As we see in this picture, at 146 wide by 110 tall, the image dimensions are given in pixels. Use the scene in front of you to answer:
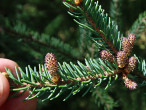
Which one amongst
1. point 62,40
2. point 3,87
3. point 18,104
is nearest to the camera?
point 3,87

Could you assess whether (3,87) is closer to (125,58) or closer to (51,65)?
(51,65)

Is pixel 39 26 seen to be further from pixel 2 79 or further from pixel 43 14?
pixel 2 79

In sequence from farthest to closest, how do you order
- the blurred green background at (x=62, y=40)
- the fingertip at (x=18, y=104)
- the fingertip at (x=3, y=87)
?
the blurred green background at (x=62, y=40)
the fingertip at (x=18, y=104)
the fingertip at (x=3, y=87)

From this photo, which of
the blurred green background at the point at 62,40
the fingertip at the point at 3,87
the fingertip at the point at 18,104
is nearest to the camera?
the fingertip at the point at 3,87

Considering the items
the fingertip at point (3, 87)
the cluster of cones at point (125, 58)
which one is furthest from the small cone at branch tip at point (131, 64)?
the fingertip at point (3, 87)

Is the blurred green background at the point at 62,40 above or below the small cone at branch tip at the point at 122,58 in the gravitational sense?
above

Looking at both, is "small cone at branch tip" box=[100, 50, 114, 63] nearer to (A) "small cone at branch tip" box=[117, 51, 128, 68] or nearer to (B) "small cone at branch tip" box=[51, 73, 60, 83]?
(A) "small cone at branch tip" box=[117, 51, 128, 68]

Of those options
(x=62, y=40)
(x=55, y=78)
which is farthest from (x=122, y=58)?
(x=62, y=40)

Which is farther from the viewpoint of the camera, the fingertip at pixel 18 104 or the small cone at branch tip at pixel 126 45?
the fingertip at pixel 18 104

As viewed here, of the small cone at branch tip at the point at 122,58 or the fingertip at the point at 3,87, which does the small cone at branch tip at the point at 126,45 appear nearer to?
the small cone at branch tip at the point at 122,58
